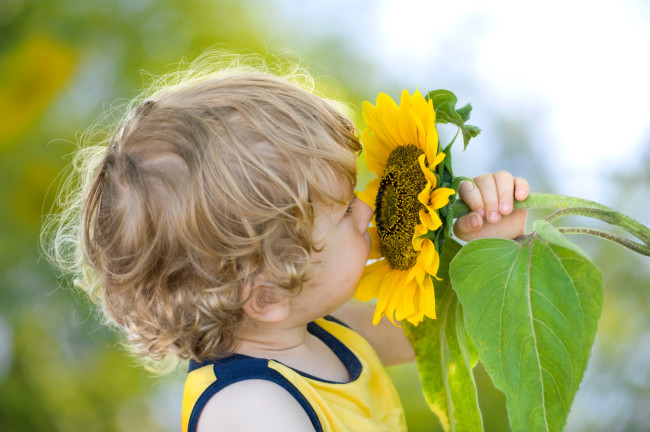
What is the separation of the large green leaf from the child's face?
171mm

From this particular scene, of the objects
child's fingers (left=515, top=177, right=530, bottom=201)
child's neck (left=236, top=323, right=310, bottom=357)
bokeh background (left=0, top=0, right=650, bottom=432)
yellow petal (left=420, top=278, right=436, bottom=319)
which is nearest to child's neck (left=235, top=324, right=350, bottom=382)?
child's neck (left=236, top=323, right=310, bottom=357)

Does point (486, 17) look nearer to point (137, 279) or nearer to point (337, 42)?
point (337, 42)

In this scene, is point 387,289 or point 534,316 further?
point 387,289

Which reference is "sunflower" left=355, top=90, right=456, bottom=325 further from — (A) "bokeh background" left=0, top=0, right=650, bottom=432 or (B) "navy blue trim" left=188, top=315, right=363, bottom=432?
(A) "bokeh background" left=0, top=0, right=650, bottom=432

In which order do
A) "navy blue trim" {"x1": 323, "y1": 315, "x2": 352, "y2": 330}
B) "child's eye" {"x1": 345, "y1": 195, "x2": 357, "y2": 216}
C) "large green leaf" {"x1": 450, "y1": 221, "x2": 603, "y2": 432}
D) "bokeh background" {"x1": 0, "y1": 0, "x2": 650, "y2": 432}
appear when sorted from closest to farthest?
"large green leaf" {"x1": 450, "y1": 221, "x2": 603, "y2": 432} < "child's eye" {"x1": 345, "y1": 195, "x2": 357, "y2": 216} < "navy blue trim" {"x1": 323, "y1": 315, "x2": 352, "y2": 330} < "bokeh background" {"x1": 0, "y1": 0, "x2": 650, "y2": 432}

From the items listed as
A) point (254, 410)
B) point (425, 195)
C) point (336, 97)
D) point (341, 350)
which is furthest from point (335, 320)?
point (336, 97)

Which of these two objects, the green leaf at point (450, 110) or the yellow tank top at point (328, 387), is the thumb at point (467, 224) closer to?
the green leaf at point (450, 110)

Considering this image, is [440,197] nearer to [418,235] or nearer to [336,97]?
[418,235]

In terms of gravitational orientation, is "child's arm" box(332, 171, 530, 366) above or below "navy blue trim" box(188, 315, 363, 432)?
above

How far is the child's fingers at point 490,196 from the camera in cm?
69

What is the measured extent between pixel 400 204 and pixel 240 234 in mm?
172

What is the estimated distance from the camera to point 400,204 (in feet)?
2.26

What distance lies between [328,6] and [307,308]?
2.96 feet

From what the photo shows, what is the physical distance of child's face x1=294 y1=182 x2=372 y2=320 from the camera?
75 cm
